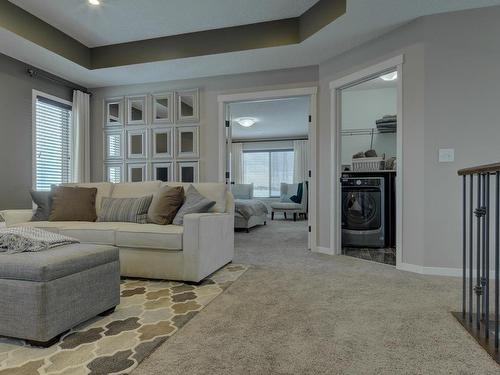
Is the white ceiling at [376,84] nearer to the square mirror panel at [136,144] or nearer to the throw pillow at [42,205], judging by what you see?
the square mirror panel at [136,144]

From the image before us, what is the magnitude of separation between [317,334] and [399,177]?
208 cm

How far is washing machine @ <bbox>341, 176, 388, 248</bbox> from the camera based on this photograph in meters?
4.36

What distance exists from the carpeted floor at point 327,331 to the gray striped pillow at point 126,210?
1.26 metres

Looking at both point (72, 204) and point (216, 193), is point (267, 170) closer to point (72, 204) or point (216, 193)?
point (216, 193)

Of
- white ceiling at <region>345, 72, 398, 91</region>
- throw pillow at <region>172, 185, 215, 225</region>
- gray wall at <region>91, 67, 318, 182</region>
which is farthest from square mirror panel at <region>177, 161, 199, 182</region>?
white ceiling at <region>345, 72, 398, 91</region>

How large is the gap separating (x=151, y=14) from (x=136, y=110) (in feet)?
6.04

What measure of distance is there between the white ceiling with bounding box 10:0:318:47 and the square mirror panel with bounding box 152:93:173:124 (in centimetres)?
100

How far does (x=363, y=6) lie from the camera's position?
9.17 ft

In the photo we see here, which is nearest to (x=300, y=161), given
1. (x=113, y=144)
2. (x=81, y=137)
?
(x=113, y=144)

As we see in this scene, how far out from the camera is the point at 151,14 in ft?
11.3

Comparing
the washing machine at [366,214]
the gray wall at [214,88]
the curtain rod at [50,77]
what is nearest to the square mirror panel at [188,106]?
the gray wall at [214,88]

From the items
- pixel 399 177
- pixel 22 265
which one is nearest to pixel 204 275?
pixel 22 265

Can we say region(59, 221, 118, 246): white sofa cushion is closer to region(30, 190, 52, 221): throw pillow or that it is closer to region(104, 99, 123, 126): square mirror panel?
region(30, 190, 52, 221): throw pillow

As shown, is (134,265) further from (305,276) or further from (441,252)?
(441,252)
